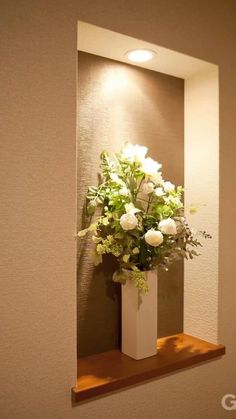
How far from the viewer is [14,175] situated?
3.84ft

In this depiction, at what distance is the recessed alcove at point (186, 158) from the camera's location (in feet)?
5.18

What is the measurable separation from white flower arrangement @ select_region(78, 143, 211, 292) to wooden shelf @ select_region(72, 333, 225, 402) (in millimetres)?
323

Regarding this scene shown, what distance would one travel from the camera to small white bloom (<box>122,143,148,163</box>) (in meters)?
1.51

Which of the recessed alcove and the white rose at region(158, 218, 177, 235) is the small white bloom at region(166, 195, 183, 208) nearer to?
the white rose at region(158, 218, 177, 235)

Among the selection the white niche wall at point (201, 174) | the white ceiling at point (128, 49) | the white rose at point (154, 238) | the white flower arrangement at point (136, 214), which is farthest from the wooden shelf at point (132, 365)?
the white ceiling at point (128, 49)

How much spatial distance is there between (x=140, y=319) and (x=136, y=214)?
0.43 meters

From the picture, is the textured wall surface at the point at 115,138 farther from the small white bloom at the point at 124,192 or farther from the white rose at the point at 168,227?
the white rose at the point at 168,227

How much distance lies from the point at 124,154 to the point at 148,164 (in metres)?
0.11

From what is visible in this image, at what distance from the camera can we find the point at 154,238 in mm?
1396

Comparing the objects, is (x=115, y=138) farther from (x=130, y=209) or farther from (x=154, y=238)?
(x=154, y=238)

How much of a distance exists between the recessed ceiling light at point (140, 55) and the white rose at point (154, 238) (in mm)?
770

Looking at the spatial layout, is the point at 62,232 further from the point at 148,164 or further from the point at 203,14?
the point at 203,14

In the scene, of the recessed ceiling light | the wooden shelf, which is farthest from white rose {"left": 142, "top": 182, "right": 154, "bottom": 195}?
the wooden shelf

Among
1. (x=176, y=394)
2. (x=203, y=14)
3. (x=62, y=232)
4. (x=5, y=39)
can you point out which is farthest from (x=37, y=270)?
(x=203, y=14)
